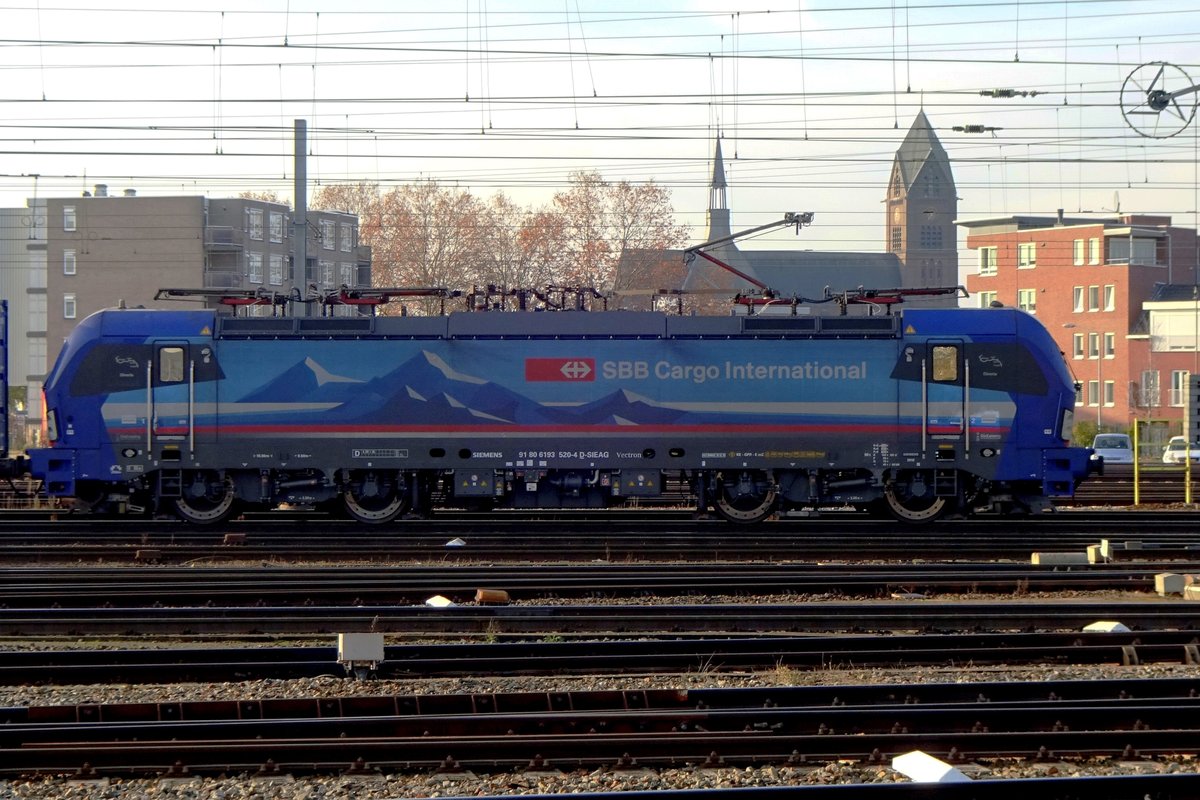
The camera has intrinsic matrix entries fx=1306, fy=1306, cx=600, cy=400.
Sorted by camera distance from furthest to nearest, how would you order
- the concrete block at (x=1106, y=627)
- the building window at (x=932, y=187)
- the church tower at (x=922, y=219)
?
1. the building window at (x=932, y=187)
2. the church tower at (x=922, y=219)
3. the concrete block at (x=1106, y=627)

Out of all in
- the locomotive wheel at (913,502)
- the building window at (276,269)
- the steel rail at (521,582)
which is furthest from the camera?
the building window at (276,269)

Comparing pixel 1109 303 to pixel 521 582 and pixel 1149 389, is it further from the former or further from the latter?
pixel 521 582

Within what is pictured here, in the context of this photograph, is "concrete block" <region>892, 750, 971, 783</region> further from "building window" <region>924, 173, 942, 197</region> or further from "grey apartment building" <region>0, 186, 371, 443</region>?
"building window" <region>924, 173, 942, 197</region>

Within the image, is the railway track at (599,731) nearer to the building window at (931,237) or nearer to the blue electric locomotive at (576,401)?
the blue electric locomotive at (576,401)

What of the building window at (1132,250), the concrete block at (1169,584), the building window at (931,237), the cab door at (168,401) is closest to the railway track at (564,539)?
the cab door at (168,401)

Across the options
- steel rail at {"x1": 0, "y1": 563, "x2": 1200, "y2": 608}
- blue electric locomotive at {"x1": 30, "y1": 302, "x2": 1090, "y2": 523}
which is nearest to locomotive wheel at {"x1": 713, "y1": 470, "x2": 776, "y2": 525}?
blue electric locomotive at {"x1": 30, "y1": 302, "x2": 1090, "y2": 523}

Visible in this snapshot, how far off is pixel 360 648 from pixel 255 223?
70.5m

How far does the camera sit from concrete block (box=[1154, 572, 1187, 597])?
15.7 m

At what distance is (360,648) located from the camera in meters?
11.1

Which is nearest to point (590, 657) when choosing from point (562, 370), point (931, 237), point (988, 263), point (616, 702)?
point (616, 702)

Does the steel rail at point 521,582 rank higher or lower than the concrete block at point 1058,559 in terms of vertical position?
lower

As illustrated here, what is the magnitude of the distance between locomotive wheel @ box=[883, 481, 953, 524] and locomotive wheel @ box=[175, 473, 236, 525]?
11.7 metres

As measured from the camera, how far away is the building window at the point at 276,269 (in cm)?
8112

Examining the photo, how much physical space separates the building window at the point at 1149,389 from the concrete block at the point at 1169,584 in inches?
2031
